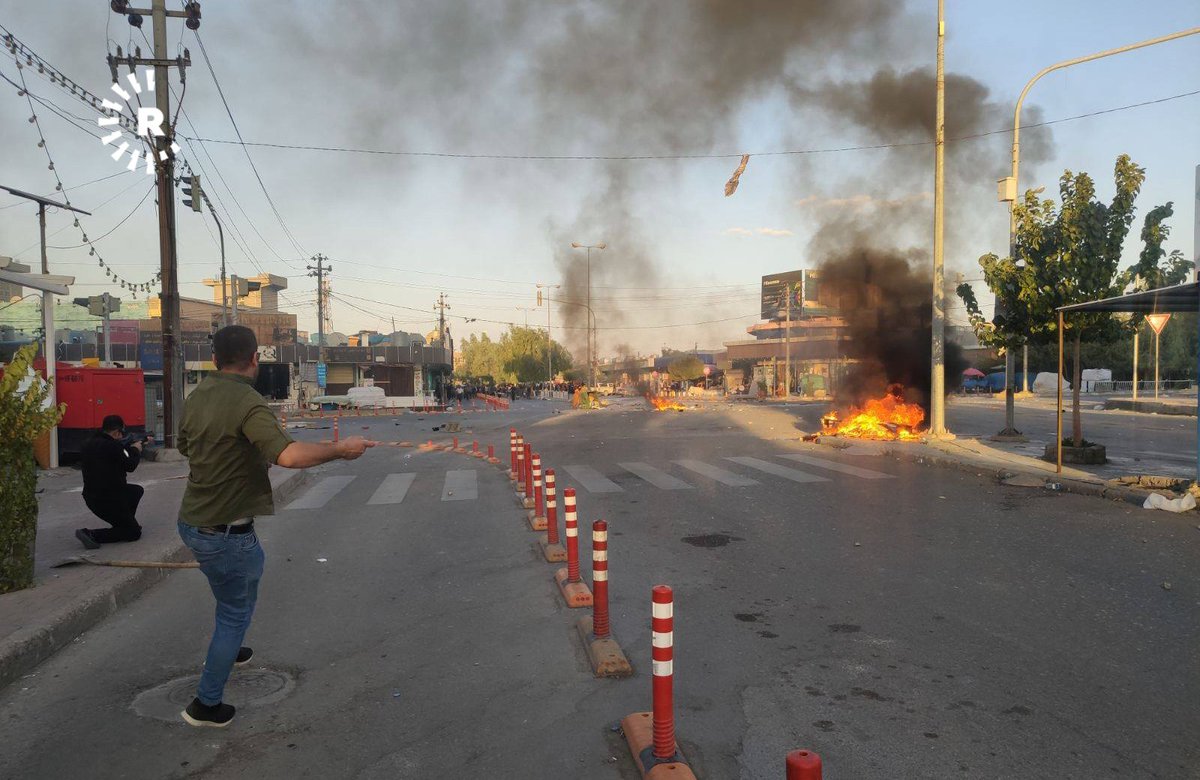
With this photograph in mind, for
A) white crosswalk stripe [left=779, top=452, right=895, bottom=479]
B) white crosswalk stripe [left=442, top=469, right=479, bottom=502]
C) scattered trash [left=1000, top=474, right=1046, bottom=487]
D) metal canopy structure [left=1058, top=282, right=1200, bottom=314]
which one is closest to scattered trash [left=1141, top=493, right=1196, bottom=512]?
scattered trash [left=1000, top=474, right=1046, bottom=487]

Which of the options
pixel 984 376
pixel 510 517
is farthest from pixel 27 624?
pixel 984 376

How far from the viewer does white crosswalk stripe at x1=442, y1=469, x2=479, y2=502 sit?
1080 cm

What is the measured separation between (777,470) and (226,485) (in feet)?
34.6

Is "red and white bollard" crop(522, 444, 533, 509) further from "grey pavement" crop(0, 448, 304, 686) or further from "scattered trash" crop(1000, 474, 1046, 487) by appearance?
"scattered trash" crop(1000, 474, 1046, 487)

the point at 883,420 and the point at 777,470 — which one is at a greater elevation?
the point at 883,420

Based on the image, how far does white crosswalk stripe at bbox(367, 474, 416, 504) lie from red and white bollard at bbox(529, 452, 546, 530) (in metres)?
2.73

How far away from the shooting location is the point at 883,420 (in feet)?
62.7

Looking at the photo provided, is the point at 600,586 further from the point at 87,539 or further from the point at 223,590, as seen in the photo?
the point at 87,539

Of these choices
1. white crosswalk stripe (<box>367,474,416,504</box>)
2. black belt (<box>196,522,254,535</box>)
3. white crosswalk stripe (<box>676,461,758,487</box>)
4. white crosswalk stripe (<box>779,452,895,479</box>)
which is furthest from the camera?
white crosswalk stripe (<box>779,452,895,479</box>)

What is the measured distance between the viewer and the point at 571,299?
4869cm

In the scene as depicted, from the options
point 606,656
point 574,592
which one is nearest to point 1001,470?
point 574,592

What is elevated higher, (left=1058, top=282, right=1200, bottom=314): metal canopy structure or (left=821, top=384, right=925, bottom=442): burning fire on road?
(left=1058, top=282, right=1200, bottom=314): metal canopy structure

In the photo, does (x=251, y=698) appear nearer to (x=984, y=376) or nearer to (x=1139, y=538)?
(x=1139, y=538)

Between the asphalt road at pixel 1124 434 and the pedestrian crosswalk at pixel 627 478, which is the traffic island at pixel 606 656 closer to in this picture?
the pedestrian crosswalk at pixel 627 478
